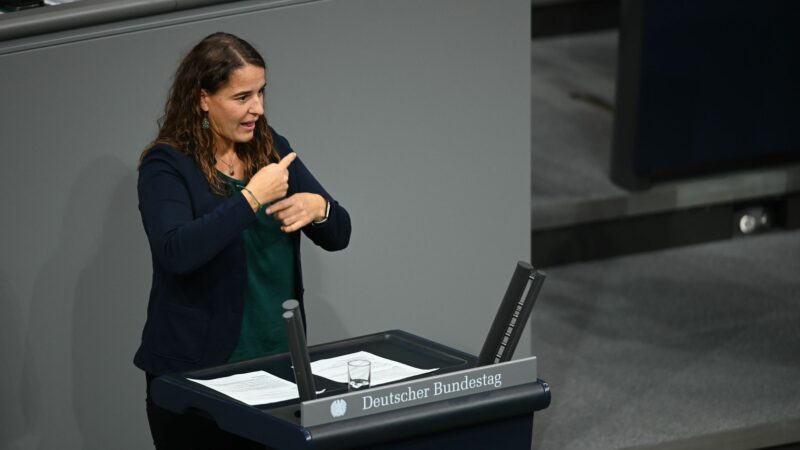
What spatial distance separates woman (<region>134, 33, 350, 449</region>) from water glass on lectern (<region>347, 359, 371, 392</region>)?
40cm

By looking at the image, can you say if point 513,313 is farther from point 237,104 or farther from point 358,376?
point 237,104

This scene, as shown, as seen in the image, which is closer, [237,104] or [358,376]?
[358,376]

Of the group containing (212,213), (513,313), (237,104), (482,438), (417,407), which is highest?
(237,104)

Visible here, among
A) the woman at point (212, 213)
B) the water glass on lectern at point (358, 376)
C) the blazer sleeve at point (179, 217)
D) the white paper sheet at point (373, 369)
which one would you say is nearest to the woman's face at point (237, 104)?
the woman at point (212, 213)

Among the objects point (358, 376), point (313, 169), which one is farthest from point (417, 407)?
point (313, 169)

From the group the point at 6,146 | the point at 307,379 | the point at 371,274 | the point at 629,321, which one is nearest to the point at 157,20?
the point at 6,146

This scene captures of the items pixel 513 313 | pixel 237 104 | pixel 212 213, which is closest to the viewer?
pixel 513 313

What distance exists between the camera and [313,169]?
397 cm

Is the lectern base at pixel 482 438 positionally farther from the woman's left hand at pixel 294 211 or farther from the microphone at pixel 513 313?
the woman's left hand at pixel 294 211

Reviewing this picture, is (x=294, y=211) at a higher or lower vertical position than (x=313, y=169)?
higher

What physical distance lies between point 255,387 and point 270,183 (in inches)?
16.3

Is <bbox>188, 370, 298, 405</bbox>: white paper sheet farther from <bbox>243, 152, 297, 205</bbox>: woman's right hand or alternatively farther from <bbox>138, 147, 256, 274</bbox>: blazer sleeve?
<bbox>243, 152, 297, 205</bbox>: woman's right hand

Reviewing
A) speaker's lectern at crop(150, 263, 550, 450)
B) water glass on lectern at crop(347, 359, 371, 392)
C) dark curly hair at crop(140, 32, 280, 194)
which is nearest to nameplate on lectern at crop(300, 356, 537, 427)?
speaker's lectern at crop(150, 263, 550, 450)

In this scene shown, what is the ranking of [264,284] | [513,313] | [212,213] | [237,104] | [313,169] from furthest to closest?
[313,169]
[264,284]
[237,104]
[212,213]
[513,313]
